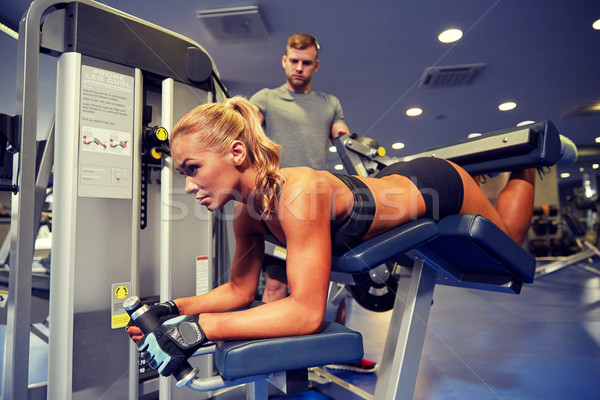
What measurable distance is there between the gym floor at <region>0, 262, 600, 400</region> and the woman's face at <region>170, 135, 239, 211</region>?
125cm

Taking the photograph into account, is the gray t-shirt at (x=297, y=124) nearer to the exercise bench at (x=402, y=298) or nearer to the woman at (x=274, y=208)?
the woman at (x=274, y=208)

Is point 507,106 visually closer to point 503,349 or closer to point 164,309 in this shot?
point 503,349

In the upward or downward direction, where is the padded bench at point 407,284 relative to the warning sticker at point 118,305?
upward

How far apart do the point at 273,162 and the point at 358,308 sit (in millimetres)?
3023

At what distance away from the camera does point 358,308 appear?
3.58 metres

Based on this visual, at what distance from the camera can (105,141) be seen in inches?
49.5

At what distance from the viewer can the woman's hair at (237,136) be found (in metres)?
0.82

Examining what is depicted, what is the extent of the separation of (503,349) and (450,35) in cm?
292

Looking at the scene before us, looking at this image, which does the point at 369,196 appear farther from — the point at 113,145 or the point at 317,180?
the point at 113,145

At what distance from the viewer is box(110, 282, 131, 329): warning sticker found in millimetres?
1245

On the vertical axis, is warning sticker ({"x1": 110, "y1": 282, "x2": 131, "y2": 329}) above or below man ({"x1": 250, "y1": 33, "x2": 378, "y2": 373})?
below

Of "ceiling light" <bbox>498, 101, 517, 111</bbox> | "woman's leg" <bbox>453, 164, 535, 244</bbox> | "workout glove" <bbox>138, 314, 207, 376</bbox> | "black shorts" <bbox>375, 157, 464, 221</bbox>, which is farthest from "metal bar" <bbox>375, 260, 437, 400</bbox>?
"ceiling light" <bbox>498, 101, 517, 111</bbox>

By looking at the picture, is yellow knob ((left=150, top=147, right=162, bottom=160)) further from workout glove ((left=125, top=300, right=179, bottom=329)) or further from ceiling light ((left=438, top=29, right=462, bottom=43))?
ceiling light ((left=438, top=29, right=462, bottom=43))

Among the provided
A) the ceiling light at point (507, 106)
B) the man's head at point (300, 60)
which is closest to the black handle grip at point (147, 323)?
the man's head at point (300, 60)
